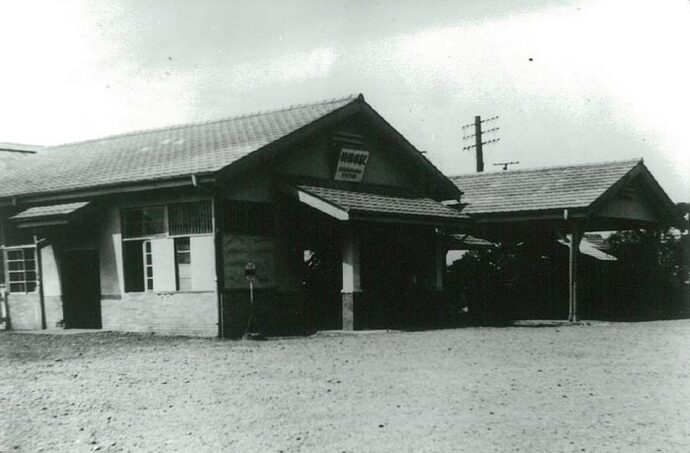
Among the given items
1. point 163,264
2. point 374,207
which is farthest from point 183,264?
point 374,207

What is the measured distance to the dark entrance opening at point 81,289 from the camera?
17.0 meters

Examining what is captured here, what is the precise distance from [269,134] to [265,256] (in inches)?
106

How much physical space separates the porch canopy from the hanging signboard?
3.51 metres

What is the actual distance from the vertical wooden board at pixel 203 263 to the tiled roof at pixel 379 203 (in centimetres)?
223

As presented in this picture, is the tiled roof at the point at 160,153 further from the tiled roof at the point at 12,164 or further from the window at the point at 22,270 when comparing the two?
the window at the point at 22,270

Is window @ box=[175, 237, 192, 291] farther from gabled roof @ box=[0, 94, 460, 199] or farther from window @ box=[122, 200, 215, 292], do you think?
gabled roof @ box=[0, 94, 460, 199]

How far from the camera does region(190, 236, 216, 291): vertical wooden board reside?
14828mm

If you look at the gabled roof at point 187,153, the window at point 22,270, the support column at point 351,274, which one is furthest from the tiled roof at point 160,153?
the support column at point 351,274

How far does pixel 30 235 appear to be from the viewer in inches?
687

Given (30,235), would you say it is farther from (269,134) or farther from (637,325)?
(637,325)

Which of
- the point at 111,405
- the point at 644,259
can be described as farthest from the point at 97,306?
the point at 644,259

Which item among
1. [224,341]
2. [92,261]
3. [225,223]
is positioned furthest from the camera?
[92,261]

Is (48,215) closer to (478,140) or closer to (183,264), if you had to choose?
(183,264)

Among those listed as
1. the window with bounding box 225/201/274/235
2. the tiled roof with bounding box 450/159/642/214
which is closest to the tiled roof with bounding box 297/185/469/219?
the window with bounding box 225/201/274/235
